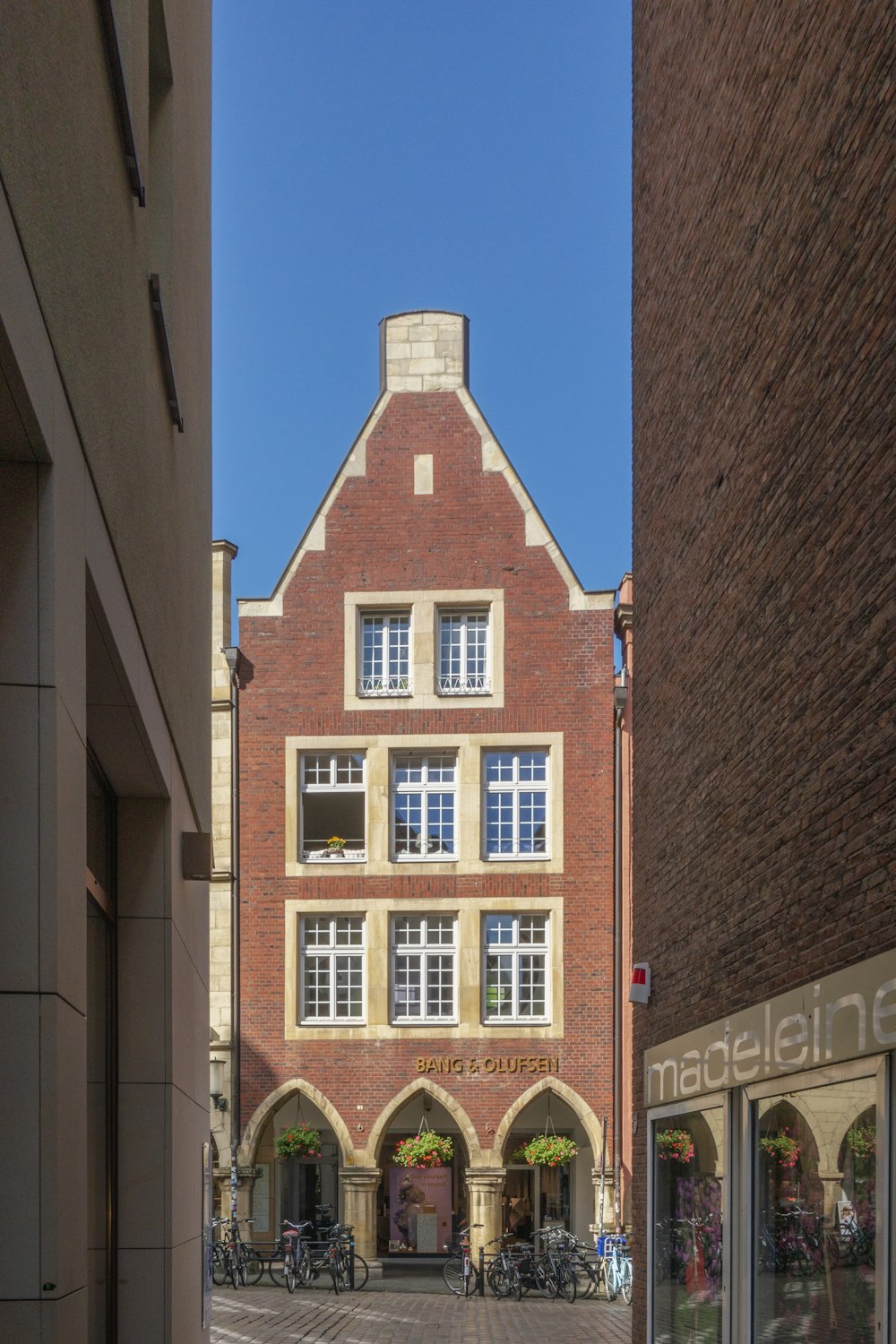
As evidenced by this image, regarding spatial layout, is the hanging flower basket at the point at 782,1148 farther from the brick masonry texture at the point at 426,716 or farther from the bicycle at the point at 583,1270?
the brick masonry texture at the point at 426,716

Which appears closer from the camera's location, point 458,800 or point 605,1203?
point 605,1203

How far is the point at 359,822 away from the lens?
100 ft

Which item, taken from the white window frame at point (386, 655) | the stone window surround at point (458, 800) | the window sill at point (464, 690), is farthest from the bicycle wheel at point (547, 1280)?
the white window frame at point (386, 655)

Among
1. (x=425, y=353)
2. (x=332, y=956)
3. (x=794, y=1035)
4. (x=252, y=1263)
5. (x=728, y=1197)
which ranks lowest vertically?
(x=252, y=1263)

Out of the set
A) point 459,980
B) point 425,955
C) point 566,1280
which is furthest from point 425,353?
point 566,1280

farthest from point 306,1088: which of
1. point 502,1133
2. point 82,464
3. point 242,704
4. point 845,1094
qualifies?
point 82,464

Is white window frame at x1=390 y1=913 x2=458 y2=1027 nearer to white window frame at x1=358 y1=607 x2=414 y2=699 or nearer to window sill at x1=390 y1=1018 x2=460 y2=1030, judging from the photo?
window sill at x1=390 y1=1018 x2=460 y2=1030

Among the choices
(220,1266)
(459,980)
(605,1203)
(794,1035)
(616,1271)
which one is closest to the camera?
(794,1035)

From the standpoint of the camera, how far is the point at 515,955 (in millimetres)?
29812

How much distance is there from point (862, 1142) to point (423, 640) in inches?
929

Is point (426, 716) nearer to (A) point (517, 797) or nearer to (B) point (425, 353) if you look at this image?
(A) point (517, 797)

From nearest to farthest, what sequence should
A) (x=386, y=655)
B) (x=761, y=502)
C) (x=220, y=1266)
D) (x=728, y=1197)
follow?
(x=761, y=502)
(x=728, y=1197)
(x=220, y=1266)
(x=386, y=655)

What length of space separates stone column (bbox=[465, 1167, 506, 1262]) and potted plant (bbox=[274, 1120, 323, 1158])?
2604 millimetres

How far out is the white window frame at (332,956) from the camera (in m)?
29.9
